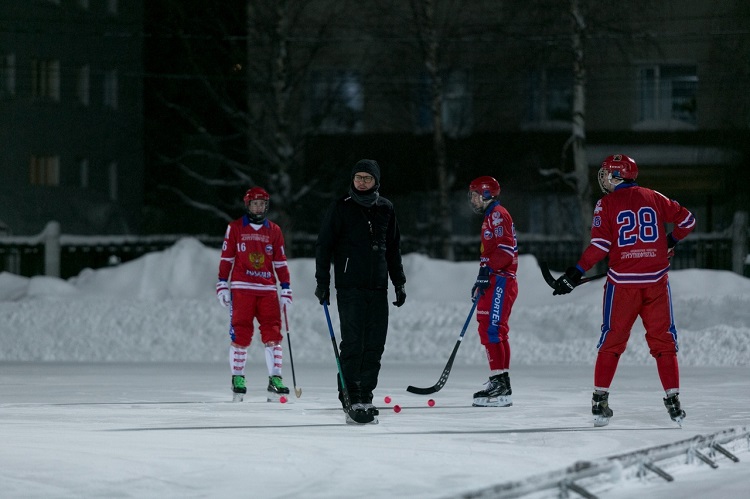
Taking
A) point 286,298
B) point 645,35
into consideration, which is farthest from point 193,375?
point 645,35

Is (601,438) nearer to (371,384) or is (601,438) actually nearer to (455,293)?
(371,384)

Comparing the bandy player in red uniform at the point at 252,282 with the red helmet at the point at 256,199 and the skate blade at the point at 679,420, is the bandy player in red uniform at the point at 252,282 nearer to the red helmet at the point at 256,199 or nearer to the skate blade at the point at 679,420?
the red helmet at the point at 256,199

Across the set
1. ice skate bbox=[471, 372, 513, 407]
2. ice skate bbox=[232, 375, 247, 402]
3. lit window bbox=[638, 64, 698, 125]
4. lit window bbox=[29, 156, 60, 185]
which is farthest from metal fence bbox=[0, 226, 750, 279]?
ice skate bbox=[232, 375, 247, 402]

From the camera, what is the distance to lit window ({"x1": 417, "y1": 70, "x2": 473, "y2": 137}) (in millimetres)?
27641

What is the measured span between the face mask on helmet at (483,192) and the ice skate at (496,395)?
1.33 m

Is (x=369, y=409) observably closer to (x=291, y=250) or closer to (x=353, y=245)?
(x=353, y=245)

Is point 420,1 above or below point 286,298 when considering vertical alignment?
above

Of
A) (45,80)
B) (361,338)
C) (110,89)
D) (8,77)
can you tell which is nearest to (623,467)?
(361,338)

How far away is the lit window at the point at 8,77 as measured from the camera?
3233 centimetres

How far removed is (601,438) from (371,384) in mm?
1802

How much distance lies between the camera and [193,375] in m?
14.7

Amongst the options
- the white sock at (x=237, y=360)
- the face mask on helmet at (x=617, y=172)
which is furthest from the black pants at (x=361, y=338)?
the white sock at (x=237, y=360)

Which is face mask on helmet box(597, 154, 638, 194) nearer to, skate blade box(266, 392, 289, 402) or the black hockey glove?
the black hockey glove

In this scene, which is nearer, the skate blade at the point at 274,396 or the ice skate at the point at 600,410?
the ice skate at the point at 600,410
